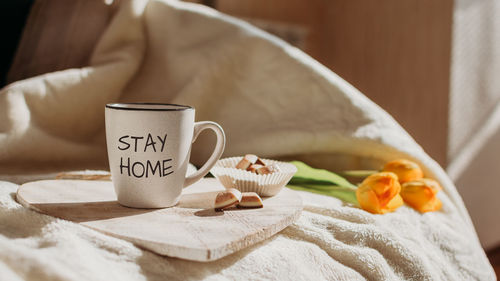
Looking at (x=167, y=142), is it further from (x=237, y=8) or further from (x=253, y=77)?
(x=237, y=8)

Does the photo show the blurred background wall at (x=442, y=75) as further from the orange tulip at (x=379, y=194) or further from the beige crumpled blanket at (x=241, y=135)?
the orange tulip at (x=379, y=194)

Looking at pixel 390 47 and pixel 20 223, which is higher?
pixel 390 47

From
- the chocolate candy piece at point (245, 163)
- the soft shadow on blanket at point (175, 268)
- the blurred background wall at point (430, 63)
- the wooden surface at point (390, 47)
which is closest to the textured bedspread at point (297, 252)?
the soft shadow on blanket at point (175, 268)

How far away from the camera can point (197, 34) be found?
1.12 metres

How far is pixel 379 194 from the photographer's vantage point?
0.71 meters

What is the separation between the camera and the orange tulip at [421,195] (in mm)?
778

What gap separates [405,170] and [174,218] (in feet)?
1.55

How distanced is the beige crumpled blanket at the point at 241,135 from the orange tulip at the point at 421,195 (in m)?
0.02

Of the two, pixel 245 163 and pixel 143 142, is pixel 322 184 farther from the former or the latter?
pixel 143 142

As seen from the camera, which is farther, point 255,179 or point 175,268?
point 255,179

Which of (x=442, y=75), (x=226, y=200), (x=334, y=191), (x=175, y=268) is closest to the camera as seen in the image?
(x=175, y=268)

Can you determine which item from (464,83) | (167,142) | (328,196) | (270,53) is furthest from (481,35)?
(167,142)

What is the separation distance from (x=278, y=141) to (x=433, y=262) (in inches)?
15.7

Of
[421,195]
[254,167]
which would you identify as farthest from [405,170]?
[254,167]
